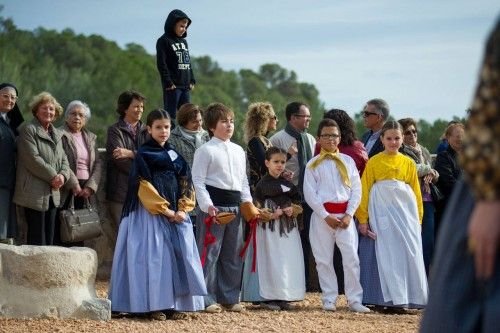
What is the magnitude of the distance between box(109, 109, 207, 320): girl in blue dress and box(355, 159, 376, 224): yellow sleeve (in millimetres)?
1876

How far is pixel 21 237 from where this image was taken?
1034cm

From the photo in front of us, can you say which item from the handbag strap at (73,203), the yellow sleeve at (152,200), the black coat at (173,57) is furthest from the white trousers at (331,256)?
the black coat at (173,57)

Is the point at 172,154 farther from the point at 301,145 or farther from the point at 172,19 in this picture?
the point at 172,19

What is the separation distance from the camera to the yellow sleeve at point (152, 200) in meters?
8.33

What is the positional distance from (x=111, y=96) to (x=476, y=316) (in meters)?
45.3

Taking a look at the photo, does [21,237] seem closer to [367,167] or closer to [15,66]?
[367,167]

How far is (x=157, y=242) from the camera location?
27.5ft

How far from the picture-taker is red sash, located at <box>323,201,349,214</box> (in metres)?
9.49

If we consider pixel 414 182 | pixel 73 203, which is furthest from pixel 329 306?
pixel 73 203

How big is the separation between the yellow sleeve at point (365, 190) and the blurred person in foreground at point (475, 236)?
6.45 metres

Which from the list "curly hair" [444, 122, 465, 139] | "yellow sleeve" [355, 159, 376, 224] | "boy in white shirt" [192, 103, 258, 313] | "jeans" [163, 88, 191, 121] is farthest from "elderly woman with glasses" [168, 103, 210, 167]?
"curly hair" [444, 122, 465, 139]

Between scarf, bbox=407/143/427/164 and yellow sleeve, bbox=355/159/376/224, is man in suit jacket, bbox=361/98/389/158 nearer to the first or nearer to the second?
scarf, bbox=407/143/427/164

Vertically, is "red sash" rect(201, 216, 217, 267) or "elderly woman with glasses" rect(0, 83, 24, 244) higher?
"elderly woman with glasses" rect(0, 83, 24, 244)

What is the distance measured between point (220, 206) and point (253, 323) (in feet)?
3.95
